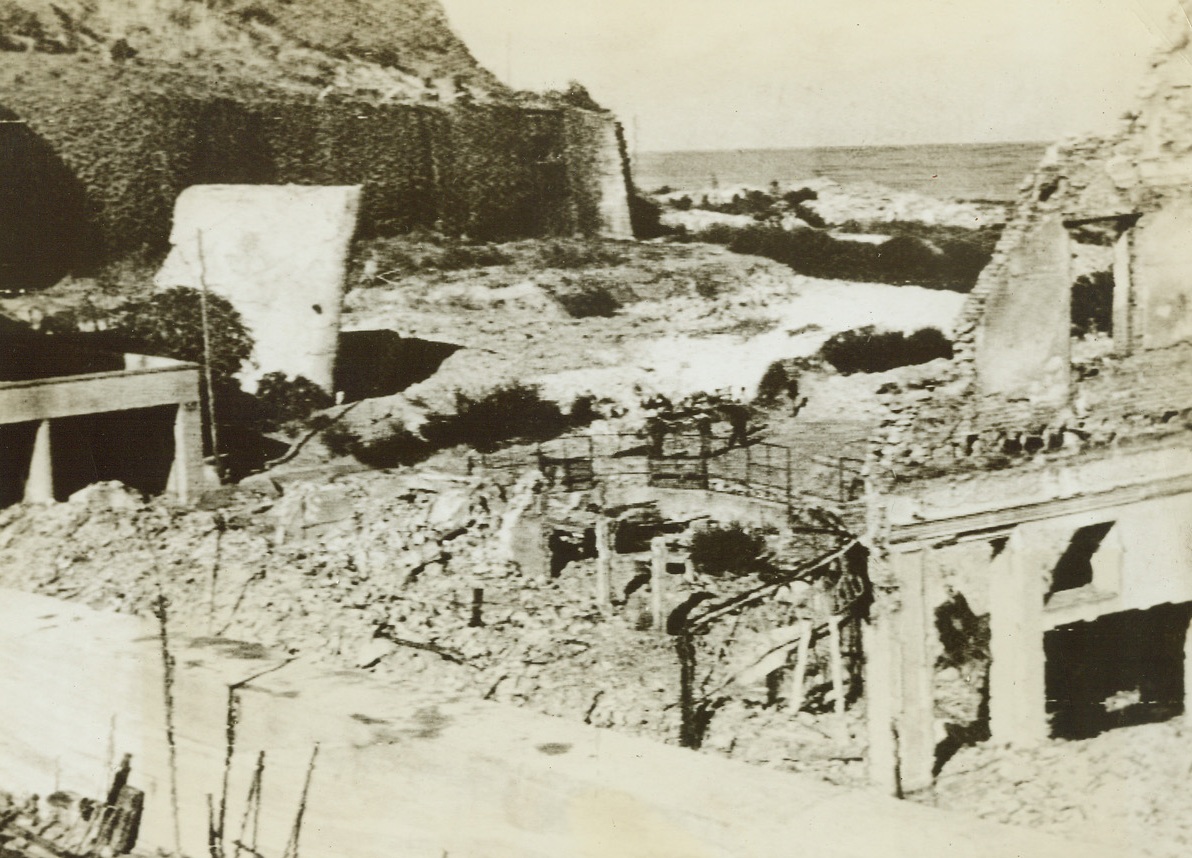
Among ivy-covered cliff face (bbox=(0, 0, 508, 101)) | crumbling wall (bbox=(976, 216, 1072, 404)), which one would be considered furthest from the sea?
ivy-covered cliff face (bbox=(0, 0, 508, 101))

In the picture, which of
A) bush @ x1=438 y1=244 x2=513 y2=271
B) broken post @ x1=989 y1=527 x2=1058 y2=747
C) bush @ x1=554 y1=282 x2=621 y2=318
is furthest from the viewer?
bush @ x1=438 y1=244 x2=513 y2=271

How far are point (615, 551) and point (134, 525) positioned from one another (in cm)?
258

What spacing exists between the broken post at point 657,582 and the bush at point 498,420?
0.66m

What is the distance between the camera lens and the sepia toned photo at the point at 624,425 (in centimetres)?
465

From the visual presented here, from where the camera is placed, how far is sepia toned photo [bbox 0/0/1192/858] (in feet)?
15.3

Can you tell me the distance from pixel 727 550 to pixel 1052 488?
1.44 metres

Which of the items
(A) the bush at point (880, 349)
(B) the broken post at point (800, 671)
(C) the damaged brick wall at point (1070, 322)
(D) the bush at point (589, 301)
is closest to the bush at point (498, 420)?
(D) the bush at point (589, 301)

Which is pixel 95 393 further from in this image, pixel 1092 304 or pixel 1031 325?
pixel 1092 304

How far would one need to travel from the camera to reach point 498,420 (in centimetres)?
519

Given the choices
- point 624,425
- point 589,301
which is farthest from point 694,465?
point 589,301

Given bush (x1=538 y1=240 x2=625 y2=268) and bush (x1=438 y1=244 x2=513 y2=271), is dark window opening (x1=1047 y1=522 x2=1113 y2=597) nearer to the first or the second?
bush (x1=538 y1=240 x2=625 y2=268)

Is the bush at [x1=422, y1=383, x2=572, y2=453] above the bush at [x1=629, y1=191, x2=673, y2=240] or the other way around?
the other way around

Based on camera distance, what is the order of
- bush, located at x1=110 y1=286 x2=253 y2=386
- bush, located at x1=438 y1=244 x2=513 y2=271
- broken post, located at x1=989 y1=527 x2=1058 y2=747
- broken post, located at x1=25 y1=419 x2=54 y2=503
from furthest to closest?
1. broken post, located at x1=25 y1=419 x2=54 y2=503
2. bush, located at x1=110 y1=286 x2=253 y2=386
3. bush, located at x1=438 y1=244 x2=513 y2=271
4. broken post, located at x1=989 y1=527 x2=1058 y2=747

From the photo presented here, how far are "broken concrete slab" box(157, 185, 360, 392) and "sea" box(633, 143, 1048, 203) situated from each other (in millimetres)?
1510
